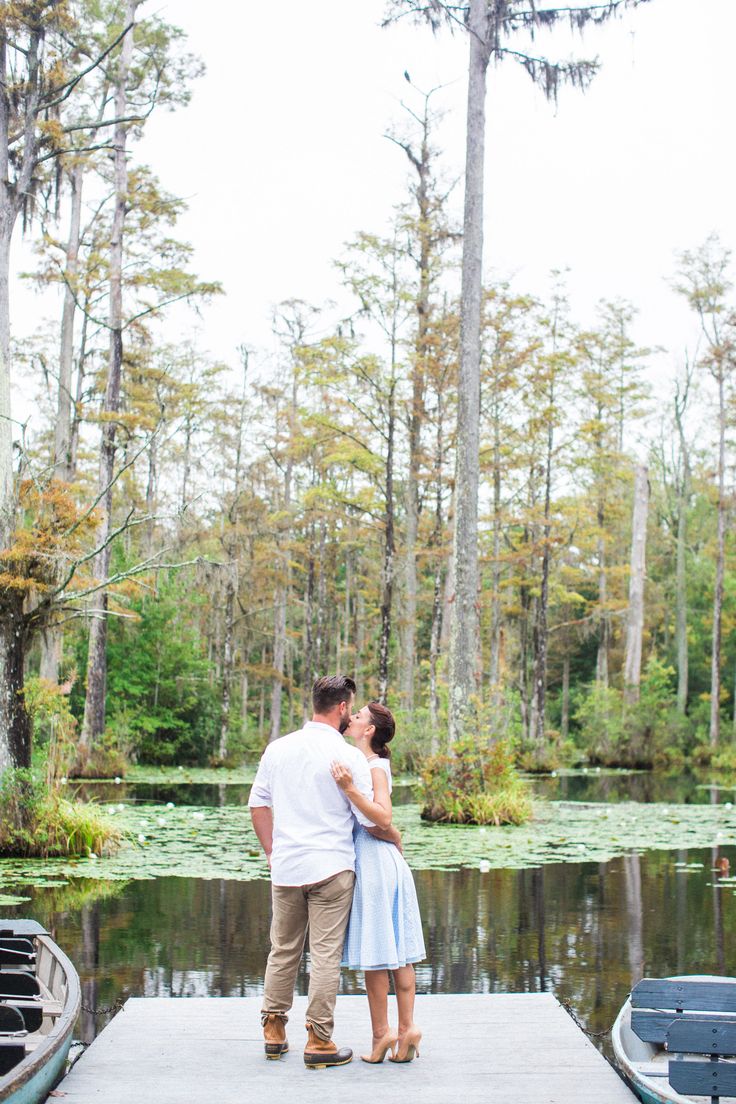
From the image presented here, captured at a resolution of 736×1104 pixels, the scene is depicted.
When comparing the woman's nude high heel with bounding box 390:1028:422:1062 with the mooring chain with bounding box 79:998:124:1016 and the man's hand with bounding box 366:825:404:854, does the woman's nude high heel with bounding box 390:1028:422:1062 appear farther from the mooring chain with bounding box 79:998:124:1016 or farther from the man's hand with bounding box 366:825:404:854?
the mooring chain with bounding box 79:998:124:1016

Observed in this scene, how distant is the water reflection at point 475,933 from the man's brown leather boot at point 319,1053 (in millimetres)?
1640

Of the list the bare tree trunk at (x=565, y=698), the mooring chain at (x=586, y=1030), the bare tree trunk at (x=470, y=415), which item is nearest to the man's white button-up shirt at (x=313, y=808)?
the mooring chain at (x=586, y=1030)

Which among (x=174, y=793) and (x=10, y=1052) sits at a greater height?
(x=10, y=1052)

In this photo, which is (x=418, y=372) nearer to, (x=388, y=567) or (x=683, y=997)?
(x=388, y=567)

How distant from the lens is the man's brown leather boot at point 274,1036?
17.8 ft

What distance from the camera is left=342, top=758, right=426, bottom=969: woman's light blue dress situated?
5145 mm

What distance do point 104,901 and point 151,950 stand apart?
84.6 inches

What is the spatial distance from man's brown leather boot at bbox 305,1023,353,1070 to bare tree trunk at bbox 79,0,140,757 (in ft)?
69.3

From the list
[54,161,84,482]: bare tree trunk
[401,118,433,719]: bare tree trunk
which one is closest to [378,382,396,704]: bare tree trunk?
[401,118,433,719]: bare tree trunk

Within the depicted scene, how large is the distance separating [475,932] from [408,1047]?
4.18m

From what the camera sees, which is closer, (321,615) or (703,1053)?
(703,1053)

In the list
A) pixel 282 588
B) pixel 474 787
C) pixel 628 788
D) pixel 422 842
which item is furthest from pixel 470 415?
pixel 282 588

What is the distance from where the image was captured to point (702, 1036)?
15.0ft

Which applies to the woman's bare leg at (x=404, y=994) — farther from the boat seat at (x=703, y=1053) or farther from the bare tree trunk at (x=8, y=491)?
the bare tree trunk at (x=8, y=491)
